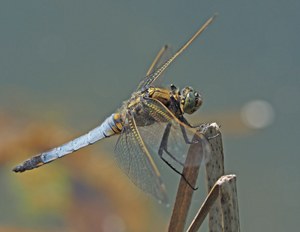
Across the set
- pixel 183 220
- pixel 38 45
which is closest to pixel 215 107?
pixel 38 45

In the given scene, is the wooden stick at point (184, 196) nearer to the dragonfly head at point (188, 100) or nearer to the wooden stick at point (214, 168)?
the wooden stick at point (214, 168)

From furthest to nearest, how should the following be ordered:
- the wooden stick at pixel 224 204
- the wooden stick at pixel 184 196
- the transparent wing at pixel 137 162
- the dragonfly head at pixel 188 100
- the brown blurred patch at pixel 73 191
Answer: the brown blurred patch at pixel 73 191 → the dragonfly head at pixel 188 100 → the transparent wing at pixel 137 162 → the wooden stick at pixel 184 196 → the wooden stick at pixel 224 204

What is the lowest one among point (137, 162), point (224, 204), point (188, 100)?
point (224, 204)

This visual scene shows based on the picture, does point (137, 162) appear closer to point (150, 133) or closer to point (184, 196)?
point (150, 133)

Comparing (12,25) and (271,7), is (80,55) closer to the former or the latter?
(12,25)

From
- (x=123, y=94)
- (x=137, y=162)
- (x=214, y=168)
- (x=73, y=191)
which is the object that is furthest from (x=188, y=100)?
(x=123, y=94)

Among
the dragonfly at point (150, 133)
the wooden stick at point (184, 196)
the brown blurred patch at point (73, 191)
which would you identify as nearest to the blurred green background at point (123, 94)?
the brown blurred patch at point (73, 191)
